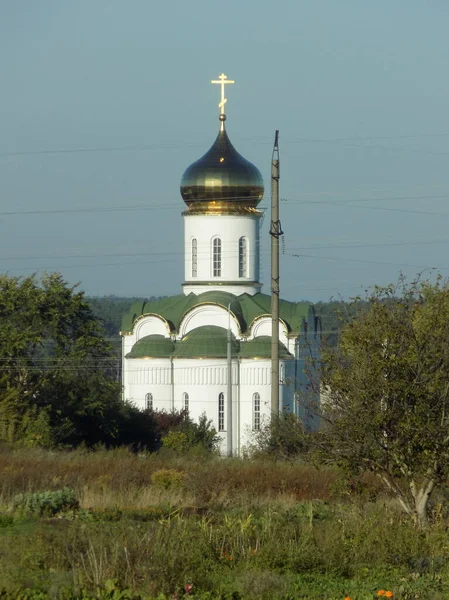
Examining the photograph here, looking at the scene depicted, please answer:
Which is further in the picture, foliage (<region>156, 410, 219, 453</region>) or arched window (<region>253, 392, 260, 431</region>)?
arched window (<region>253, 392, 260, 431</region>)

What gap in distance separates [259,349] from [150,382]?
3.92m

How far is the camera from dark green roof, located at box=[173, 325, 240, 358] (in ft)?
137

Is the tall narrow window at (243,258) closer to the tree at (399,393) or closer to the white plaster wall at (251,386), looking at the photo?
the white plaster wall at (251,386)

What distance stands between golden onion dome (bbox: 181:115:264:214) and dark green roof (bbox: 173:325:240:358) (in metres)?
4.92

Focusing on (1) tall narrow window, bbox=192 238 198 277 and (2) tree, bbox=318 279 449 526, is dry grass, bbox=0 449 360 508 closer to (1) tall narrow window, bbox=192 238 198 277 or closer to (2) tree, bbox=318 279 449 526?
(2) tree, bbox=318 279 449 526

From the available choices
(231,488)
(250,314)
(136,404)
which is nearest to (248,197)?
(250,314)

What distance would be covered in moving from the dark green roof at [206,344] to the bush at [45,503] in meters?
26.6

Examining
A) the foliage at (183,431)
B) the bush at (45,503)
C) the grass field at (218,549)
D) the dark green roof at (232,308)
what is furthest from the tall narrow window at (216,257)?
the bush at (45,503)

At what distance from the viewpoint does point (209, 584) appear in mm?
9938

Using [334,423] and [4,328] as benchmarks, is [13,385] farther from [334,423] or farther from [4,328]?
[334,423]

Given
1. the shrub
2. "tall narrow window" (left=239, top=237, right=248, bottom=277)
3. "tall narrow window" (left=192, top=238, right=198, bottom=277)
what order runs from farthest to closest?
"tall narrow window" (left=192, top=238, right=198, bottom=277), "tall narrow window" (left=239, top=237, right=248, bottom=277), the shrub

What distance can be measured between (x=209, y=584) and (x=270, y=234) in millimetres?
18267

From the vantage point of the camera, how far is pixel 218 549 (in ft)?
36.2

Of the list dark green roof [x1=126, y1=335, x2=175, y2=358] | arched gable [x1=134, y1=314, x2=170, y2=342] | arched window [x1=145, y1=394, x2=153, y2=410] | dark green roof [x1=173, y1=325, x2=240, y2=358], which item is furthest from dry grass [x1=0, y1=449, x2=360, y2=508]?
arched gable [x1=134, y1=314, x2=170, y2=342]
